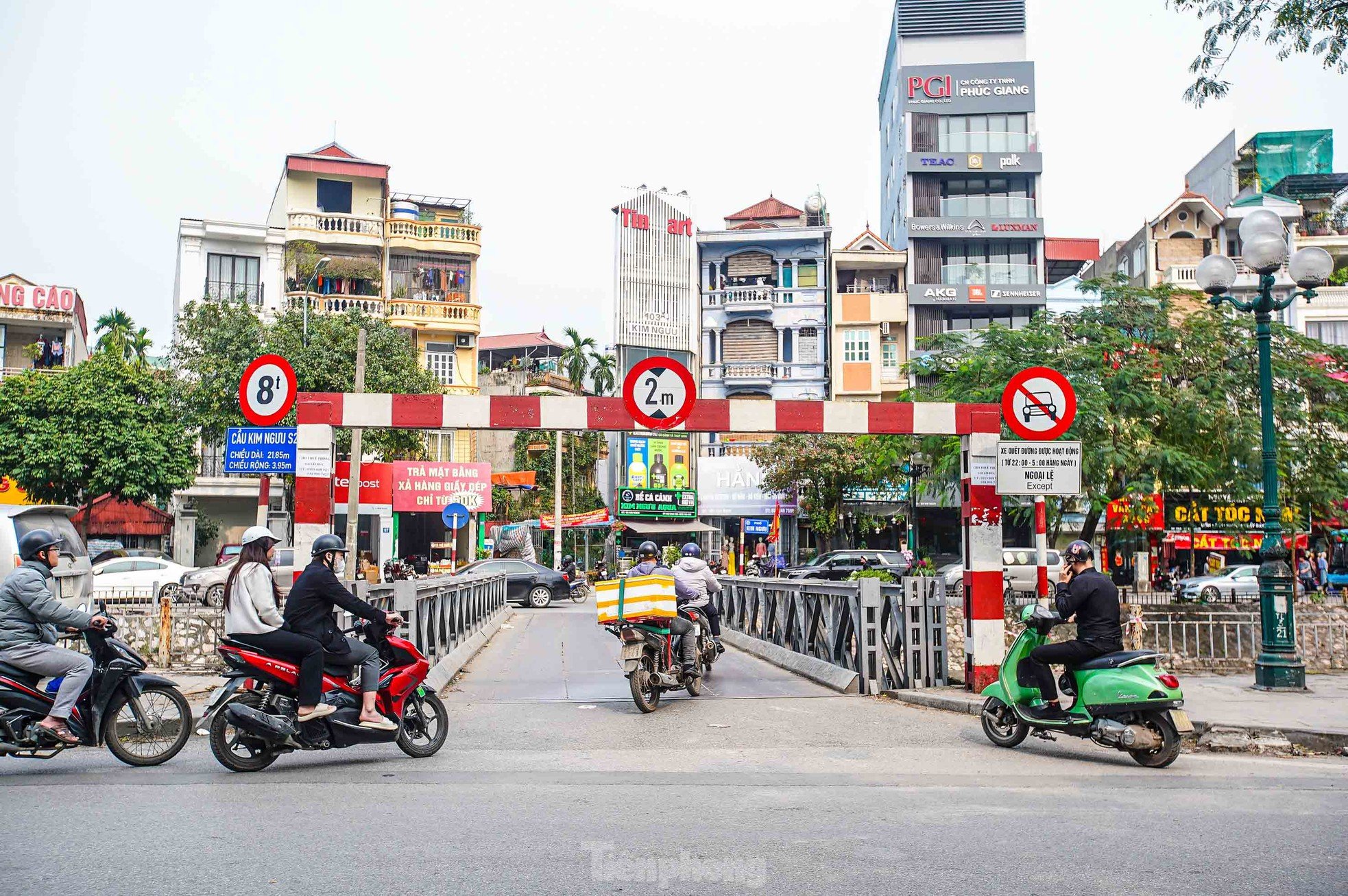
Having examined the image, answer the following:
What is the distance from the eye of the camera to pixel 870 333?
51156mm

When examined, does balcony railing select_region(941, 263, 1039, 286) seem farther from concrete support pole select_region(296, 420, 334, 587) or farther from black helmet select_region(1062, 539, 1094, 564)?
black helmet select_region(1062, 539, 1094, 564)

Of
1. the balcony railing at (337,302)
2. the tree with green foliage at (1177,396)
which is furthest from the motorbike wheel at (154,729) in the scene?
the balcony railing at (337,302)

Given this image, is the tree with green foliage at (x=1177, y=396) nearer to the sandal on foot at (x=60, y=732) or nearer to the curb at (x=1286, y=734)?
the curb at (x=1286, y=734)

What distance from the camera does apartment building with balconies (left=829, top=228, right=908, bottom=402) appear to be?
50969 millimetres

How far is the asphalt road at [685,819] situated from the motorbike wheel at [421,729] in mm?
182

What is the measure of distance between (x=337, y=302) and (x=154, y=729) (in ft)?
133

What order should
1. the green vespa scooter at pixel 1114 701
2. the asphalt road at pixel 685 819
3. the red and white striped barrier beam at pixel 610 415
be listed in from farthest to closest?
the red and white striped barrier beam at pixel 610 415
the green vespa scooter at pixel 1114 701
the asphalt road at pixel 685 819

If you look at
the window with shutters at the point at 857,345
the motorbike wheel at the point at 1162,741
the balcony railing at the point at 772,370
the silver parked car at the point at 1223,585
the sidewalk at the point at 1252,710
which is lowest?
the silver parked car at the point at 1223,585

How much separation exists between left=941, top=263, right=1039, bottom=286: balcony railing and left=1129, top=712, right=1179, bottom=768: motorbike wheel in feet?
143

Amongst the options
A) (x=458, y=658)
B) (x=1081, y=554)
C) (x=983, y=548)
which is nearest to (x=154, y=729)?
(x=1081, y=554)

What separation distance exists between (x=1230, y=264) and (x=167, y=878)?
12194 mm

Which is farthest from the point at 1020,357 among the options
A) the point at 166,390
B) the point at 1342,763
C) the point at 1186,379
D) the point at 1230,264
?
the point at 166,390

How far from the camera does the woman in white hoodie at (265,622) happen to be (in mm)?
7742

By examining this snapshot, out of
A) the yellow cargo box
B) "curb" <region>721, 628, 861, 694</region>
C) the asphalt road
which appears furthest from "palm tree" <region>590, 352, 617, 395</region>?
the asphalt road
